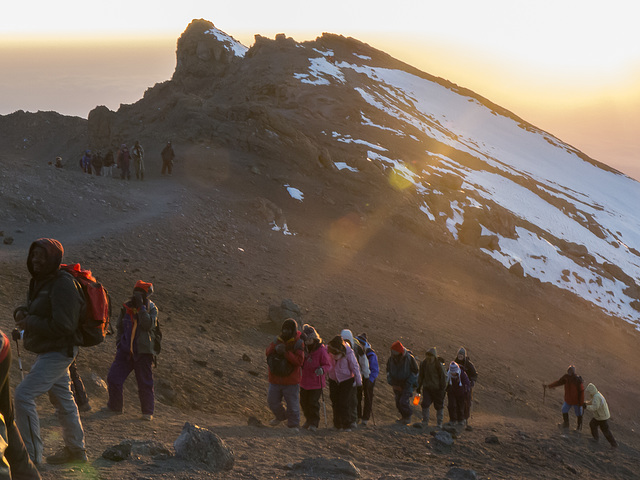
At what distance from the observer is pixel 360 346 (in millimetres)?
12859

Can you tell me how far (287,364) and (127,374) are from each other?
2346 millimetres

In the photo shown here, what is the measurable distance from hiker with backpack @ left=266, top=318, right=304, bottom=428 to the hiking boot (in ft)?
13.0

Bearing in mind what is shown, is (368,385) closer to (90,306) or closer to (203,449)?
(203,449)

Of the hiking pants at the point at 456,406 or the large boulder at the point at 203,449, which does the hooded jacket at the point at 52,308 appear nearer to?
the large boulder at the point at 203,449

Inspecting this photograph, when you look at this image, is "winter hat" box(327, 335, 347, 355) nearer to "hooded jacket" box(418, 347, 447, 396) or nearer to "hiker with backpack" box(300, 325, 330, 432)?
"hiker with backpack" box(300, 325, 330, 432)

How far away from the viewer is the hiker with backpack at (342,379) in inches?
464

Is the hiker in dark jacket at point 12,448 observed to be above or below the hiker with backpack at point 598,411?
above

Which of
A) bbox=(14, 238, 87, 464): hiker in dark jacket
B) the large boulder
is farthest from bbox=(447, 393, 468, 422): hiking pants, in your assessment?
bbox=(14, 238, 87, 464): hiker in dark jacket

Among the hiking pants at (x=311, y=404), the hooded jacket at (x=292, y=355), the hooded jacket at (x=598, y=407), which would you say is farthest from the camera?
the hooded jacket at (x=598, y=407)

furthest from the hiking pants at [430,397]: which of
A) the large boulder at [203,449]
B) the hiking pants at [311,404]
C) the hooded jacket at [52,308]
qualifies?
the hooded jacket at [52,308]

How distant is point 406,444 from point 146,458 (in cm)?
547

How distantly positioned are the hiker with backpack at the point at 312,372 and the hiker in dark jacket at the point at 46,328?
4.78 m

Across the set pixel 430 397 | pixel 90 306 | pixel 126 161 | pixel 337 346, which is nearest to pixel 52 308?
pixel 90 306

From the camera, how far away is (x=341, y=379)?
11.8 m
